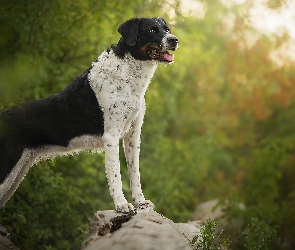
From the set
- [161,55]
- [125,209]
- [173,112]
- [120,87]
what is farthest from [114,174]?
[173,112]

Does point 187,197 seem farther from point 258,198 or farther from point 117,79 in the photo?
point 117,79

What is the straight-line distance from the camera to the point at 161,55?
4.36 meters

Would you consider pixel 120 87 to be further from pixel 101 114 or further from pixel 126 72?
pixel 101 114

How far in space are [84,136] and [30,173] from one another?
6.35 ft

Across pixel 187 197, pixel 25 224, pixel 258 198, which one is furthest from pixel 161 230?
pixel 187 197

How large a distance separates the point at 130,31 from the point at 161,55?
0.36m

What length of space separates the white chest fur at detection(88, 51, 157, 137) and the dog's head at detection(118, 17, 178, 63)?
0.28 feet

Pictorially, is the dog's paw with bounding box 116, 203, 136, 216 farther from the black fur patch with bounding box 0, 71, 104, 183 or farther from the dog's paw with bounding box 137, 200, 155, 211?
the black fur patch with bounding box 0, 71, 104, 183

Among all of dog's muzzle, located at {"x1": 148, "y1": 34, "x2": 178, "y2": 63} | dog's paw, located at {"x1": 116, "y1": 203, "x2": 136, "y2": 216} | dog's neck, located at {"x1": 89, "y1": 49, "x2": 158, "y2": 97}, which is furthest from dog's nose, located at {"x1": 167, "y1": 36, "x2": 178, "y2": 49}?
dog's paw, located at {"x1": 116, "y1": 203, "x2": 136, "y2": 216}

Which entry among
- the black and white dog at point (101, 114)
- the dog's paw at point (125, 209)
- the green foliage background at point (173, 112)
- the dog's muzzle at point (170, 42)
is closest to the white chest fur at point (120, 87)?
the black and white dog at point (101, 114)

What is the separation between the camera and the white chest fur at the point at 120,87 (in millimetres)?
4340

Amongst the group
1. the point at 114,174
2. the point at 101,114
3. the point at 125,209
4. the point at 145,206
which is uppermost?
the point at 101,114

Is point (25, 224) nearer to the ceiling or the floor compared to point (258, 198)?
nearer to the floor

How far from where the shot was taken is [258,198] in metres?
9.16
